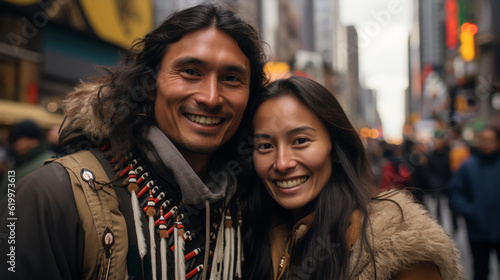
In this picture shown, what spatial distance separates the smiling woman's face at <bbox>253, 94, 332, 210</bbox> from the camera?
100.0 inches

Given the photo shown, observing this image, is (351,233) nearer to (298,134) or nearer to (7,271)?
(298,134)

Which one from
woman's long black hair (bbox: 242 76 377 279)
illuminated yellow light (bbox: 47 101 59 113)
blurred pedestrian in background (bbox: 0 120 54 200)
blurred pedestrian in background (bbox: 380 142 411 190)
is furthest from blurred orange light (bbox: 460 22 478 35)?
blurred pedestrian in background (bbox: 0 120 54 200)

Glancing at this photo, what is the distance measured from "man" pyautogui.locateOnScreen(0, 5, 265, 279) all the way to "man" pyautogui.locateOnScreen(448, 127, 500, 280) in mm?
4487

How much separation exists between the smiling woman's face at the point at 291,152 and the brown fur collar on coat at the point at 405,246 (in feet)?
1.57

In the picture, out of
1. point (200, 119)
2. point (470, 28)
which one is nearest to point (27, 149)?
point (200, 119)

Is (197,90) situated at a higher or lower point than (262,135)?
higher

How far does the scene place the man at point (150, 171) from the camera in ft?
5.75

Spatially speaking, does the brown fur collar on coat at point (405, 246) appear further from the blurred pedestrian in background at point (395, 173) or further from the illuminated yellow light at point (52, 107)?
the illuminated yellow light at point (52, 107)

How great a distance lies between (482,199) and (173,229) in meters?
5.10

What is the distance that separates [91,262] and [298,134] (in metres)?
1.44

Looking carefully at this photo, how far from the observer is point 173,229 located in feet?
7.35

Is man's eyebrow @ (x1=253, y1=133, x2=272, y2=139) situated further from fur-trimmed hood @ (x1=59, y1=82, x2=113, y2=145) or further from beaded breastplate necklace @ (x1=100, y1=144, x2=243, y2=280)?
fur-trimmed hood @ (x1=59, y1=82, x2=113, y2=145)

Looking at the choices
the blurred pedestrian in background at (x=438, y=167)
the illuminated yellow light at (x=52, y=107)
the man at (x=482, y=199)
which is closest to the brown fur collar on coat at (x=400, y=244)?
the man at (x=482, y=199)

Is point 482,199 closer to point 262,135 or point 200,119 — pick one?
point 262,135
